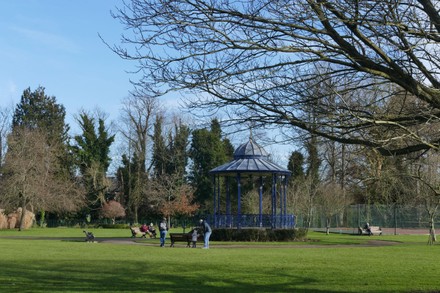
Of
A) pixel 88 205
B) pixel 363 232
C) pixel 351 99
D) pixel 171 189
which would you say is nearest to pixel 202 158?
pixel 171 189

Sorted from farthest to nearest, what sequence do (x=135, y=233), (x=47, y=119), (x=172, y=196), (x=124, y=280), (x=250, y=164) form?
(x=47, y=119), (x=172, y=196), (x=135, y=233), (x=250, y=164), (x=124, y=280)

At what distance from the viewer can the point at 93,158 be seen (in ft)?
269

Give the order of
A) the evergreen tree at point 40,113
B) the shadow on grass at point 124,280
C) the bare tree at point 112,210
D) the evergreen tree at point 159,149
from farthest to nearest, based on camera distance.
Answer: the evergreen tree at point 40,113, the evergreen tree at point 159,149, the bare tree at point 112,210, the shadow on grass at point 124,280

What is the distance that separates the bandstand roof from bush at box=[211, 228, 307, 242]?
398cm

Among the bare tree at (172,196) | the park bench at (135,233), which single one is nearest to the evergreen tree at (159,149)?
the bare tree at (172,196)

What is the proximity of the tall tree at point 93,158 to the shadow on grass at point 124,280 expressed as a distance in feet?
200

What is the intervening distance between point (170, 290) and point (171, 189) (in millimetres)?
61939

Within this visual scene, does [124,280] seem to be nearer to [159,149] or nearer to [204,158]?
[204,158]

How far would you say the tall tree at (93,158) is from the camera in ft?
263

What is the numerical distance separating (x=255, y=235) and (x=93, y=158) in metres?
48.4

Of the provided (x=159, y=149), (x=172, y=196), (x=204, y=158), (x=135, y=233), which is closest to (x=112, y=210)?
(x=172, y=196)

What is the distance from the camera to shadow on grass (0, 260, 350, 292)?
14141 mm

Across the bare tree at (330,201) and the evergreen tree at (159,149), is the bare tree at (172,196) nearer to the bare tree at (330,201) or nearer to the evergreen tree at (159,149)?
the evergreen tree at (159,149)

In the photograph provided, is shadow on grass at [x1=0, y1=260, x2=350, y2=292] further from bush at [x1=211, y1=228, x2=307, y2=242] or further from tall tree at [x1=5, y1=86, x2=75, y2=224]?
tall tree at [x1=5, y1=86, x2=75, y2=224]
